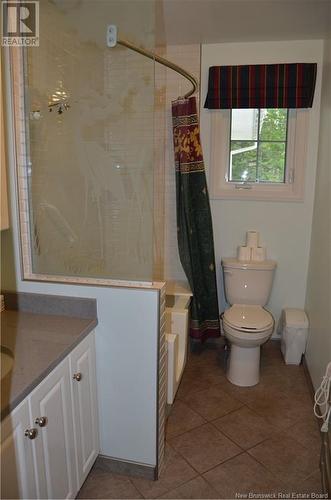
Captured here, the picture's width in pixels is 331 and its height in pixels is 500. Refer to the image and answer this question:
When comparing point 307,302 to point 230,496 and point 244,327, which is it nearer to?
point 244,327

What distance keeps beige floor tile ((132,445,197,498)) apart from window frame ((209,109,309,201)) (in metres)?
1.90

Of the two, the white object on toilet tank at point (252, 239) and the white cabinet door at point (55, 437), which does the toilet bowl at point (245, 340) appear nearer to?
the white object on toilet tank at point (252, 239)

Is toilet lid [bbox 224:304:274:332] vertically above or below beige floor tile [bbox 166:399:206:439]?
above

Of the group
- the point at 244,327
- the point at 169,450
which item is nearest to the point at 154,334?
the point at 169,450

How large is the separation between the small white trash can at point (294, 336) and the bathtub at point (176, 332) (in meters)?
0.77

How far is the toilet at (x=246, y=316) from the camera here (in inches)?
102

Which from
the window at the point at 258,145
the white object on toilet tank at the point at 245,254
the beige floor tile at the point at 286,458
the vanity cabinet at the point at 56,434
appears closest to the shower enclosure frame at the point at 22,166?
the vanity cabinet at the point at 56,434

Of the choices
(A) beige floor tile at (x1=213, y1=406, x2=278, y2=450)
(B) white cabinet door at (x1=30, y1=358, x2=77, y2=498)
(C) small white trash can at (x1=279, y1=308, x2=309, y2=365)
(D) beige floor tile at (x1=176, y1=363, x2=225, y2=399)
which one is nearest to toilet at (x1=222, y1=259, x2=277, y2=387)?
(D) beige floor tile at (x1=176, y1=363, x2=225, y2=399)

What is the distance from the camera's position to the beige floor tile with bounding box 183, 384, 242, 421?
2.40m

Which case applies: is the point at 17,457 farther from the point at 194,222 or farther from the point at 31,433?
the point at 194,222

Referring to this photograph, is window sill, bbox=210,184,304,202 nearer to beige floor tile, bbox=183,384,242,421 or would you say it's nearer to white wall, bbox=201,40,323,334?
white wall, bbox=201,40,323,334

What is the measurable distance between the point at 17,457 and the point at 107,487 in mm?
801

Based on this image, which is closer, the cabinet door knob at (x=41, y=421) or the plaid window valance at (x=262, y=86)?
the cabinet door knob at (x=41, y=421)

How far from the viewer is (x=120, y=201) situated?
1.92 m
